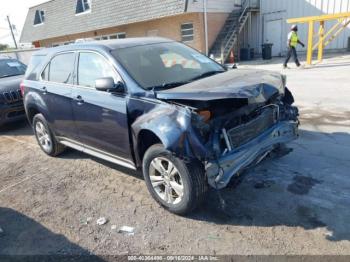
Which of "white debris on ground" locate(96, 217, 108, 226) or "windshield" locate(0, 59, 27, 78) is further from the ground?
"windshield" locate(0, 59, 27, 78)

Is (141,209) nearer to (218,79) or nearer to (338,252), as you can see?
(218,79)

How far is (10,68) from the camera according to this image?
897 centimetres

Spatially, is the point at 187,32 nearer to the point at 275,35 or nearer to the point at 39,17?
the point at 275,35

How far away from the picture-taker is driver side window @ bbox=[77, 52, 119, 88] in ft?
13.4

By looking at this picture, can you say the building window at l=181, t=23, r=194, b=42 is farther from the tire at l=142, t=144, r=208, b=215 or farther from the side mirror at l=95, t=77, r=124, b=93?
the tire at l=142, t=144, r=208, b=215

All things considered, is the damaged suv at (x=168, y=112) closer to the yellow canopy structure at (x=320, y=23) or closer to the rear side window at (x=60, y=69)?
the rear side window at (x=60, y=69)

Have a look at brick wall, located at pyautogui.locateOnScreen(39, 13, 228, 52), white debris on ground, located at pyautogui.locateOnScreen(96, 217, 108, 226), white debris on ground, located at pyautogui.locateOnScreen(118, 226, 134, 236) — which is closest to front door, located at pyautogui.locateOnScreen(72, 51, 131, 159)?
white debris on ground, located at pyautogui.locateOnScreen(96, 217, 108, 226)

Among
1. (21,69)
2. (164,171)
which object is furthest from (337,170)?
(21,69)

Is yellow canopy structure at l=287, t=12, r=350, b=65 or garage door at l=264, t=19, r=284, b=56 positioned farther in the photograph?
garage door at l=264, t=19, r=284, b=56

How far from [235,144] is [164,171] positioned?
831 mm

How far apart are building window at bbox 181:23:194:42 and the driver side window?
15.3 meters

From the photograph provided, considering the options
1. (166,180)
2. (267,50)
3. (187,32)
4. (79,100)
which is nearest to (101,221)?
(166,180)

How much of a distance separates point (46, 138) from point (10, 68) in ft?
14.4

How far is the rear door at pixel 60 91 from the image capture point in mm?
4723
